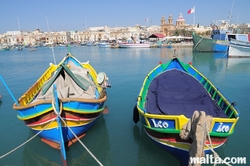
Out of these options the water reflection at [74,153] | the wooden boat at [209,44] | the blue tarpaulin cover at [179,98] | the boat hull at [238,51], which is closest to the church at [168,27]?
the wooden boat at [209,44]

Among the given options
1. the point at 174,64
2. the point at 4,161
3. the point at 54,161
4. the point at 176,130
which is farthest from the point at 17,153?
the point at 174,64

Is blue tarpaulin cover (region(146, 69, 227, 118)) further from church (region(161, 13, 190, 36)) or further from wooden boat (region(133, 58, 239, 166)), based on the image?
church (region(161, 13, 190, 36))

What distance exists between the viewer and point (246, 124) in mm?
9602


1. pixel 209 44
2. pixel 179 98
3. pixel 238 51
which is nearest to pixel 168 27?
pixel 209 44

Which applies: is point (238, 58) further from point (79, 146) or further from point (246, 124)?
point (79, 146)

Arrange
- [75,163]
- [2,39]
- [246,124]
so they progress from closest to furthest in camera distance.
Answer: [75,163] < [246,124] < [2,39]

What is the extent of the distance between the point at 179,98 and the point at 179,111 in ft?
4.20

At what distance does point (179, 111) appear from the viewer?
6797mm

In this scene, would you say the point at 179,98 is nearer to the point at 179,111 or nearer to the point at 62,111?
the point at 179,111

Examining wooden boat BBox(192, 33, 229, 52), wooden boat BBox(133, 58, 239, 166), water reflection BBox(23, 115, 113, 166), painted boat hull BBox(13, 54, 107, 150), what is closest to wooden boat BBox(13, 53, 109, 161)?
painted boat hull BBox(13, 54, 107, 150)

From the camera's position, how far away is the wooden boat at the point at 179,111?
5684mm

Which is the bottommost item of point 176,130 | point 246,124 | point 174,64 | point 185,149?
point 246,124

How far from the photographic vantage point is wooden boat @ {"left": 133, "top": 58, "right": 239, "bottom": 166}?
5.68m

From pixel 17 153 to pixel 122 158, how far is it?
456cm
